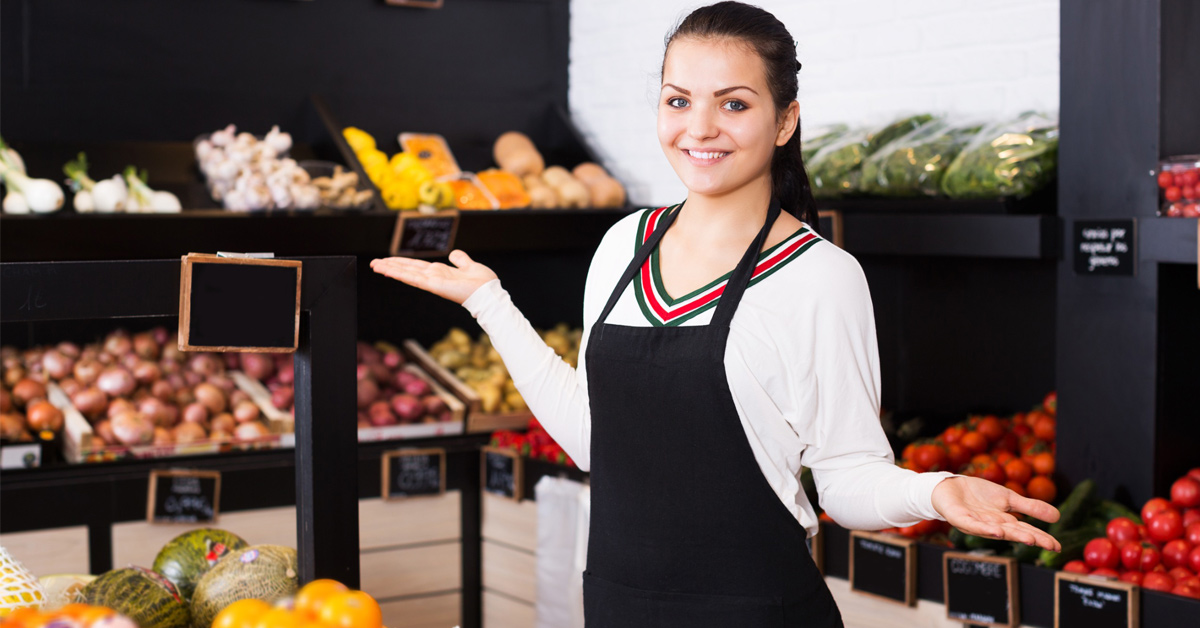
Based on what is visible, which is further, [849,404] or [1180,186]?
[1180,186]

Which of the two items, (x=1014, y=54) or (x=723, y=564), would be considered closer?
(x=723, y=564)

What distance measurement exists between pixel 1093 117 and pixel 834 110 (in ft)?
3.78

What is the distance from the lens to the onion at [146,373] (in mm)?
3516

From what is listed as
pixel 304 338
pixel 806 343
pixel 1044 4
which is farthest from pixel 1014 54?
pixel 304 338

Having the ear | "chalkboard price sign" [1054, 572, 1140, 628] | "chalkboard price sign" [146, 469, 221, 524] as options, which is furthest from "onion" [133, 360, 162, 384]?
"chalkboard price sign" [1054, 572, 1140, 628]

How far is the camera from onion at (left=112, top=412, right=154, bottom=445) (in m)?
3.27

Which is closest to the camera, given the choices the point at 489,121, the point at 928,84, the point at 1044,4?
the point at 1044,4

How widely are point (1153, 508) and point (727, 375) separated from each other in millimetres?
1453

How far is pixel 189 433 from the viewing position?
3.38 meters

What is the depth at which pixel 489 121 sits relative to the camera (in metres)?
4.57

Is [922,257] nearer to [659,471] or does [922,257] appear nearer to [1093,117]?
[1093,117]

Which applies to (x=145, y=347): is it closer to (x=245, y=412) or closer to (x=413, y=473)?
(x=245, y=412)

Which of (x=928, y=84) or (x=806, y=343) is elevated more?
(x=928, y=84)

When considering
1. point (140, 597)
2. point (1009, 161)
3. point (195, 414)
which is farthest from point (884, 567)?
point (195, 414)
